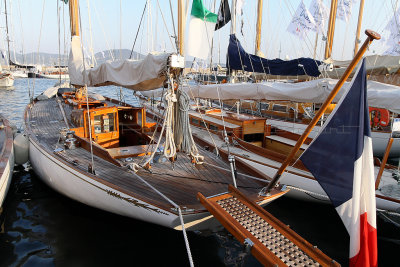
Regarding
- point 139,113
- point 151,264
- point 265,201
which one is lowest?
point 151,264

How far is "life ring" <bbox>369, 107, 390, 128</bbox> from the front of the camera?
12.0m

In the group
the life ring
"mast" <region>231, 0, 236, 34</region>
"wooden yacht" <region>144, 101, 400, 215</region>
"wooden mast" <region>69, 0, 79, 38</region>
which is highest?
"mast" <region>231, 0, 236, 34</region>

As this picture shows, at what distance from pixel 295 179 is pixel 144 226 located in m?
4.59

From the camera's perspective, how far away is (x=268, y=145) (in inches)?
443

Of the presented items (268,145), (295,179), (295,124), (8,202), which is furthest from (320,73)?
(8,202)

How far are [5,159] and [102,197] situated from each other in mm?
4126

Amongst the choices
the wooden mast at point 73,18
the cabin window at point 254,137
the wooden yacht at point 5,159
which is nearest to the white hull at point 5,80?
the wooden yacht at point 5,159

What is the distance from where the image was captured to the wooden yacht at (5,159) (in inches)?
285

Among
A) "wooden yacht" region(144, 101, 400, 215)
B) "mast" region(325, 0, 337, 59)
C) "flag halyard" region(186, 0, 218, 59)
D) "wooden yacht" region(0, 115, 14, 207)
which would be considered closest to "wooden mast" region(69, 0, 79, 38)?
"wooden yacht" region(0, 115, 14, 207)

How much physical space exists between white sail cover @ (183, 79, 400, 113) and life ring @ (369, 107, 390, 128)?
13.3 feet

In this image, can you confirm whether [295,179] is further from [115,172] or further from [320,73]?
[320,73]

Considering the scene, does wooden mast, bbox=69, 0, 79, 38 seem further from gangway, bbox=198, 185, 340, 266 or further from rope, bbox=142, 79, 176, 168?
gangway, bbox=198, 185, 340, 266

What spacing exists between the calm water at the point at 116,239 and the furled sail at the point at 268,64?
709cm

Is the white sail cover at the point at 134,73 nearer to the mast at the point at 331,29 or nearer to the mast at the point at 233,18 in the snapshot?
the mast at the point at 233,18
